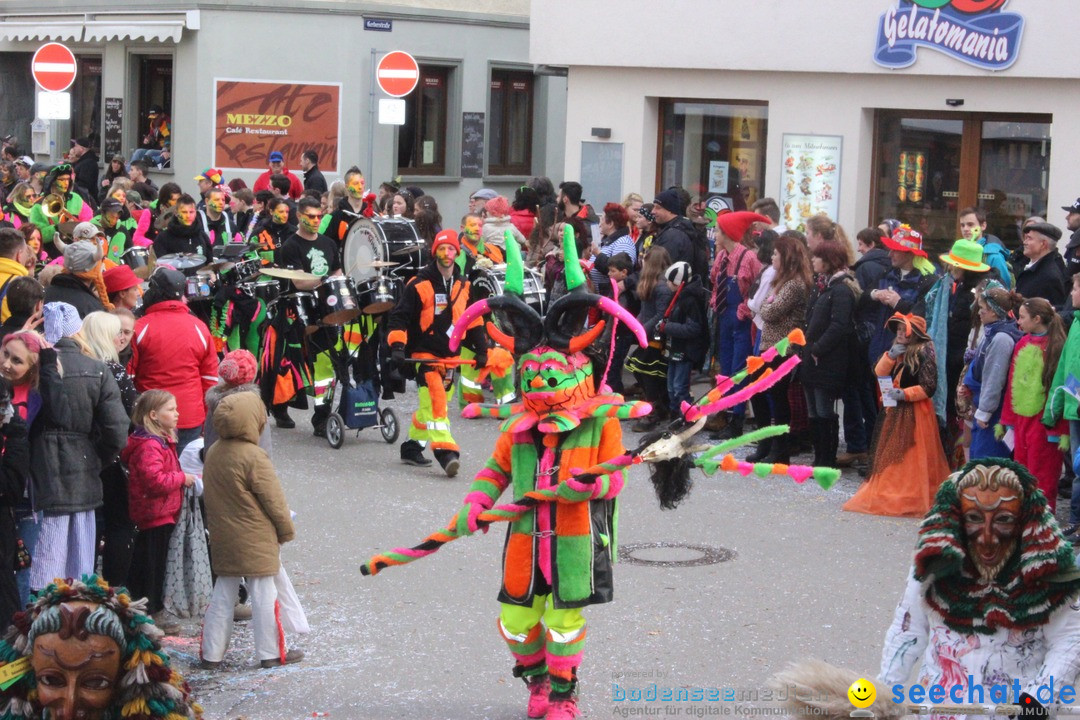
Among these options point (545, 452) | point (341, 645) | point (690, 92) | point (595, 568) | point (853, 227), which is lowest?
point (341, 645)

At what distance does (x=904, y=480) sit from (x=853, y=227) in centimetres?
671

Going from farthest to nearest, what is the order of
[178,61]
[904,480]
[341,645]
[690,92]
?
[178,61] < [690,92] < [904,480] < [341,645]

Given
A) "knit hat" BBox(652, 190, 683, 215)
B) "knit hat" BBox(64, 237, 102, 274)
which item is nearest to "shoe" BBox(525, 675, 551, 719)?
"knit hat" BBox(64, 237, 102, 274)

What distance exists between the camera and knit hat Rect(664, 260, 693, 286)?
42.5 ft

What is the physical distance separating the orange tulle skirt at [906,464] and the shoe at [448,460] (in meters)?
2.87

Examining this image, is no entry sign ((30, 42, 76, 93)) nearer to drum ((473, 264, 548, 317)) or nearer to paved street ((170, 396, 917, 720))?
drum ((473, 264, 548, 317))

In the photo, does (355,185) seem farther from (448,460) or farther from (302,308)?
(448,460)

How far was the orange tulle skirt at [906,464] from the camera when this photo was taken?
10.4 meters

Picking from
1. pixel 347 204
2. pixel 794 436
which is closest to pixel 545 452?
pixel 794 436

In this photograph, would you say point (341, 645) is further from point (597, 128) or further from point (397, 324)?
point (597, 128)

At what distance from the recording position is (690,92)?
18172 mm

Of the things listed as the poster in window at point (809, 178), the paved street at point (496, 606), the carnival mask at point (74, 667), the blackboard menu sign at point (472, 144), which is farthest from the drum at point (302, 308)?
the blackboard menu sign at point (472, 144)

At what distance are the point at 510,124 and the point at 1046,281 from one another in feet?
55.8

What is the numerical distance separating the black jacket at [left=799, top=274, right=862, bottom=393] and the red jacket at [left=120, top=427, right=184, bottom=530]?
5313 mm
